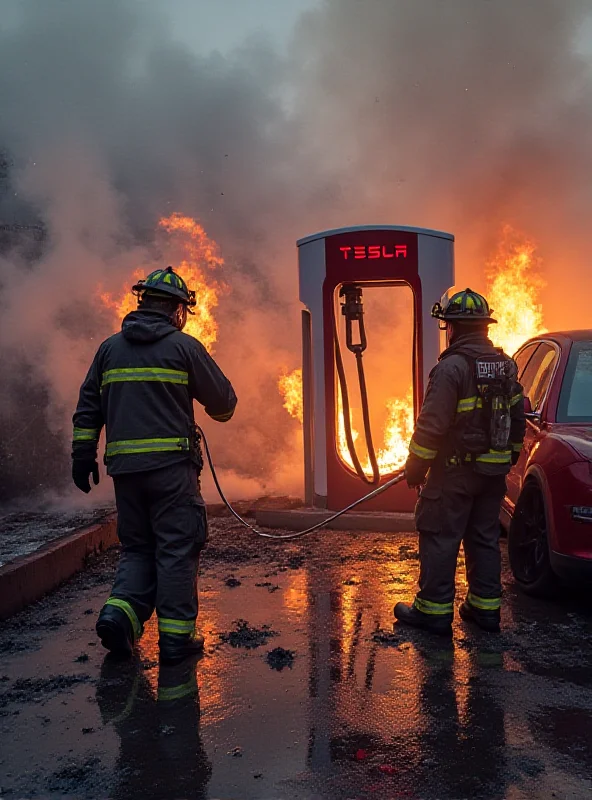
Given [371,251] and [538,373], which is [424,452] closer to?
[538,373]

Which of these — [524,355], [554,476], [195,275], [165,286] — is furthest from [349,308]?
[195,275]

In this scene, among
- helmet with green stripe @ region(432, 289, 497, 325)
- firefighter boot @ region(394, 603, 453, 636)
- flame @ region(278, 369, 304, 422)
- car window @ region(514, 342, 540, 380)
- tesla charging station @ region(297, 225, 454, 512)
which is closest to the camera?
firefighter boot @ region(394, 603, 453, 636)

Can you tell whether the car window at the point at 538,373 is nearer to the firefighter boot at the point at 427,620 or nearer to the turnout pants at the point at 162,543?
the firefighter boot at the point at 427,620

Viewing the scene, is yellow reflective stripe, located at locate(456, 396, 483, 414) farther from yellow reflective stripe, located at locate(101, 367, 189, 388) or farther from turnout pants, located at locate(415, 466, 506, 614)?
yellow reflective stripe, located at locate(101, 367, 189, 388)

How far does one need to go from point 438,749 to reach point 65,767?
135 centimetres

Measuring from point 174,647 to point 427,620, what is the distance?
1387 mm

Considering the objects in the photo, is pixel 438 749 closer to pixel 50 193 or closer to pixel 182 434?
pixel 182 434

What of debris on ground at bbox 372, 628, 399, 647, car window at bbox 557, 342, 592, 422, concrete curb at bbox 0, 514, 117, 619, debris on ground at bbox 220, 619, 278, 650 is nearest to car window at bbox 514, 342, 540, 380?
car window at bbox 557, 342, 592, 422

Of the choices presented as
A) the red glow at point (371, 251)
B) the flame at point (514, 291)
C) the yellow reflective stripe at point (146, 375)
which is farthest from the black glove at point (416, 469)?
the flame at point (514, 291)

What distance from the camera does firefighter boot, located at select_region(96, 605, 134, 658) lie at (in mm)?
3781

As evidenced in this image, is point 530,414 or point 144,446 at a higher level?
point 530,414

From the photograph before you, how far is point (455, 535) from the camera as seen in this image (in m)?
4.32

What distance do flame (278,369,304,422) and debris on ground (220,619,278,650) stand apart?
7754 mm

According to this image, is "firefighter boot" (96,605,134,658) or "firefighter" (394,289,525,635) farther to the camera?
"firefighter" (394,289,525,635)
